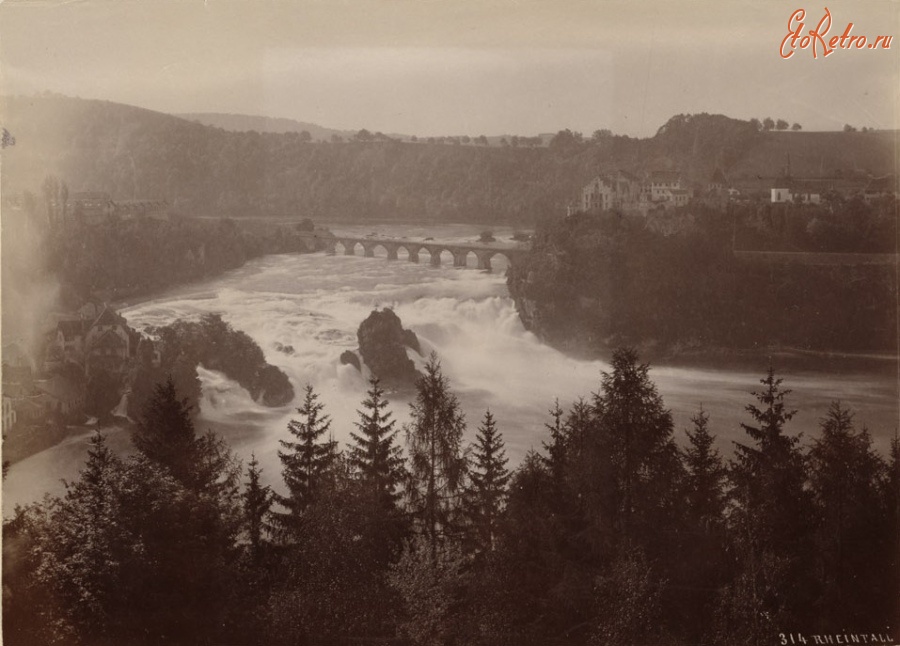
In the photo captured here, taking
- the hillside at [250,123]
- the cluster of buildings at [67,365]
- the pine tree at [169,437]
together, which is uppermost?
the hillside at [250,123]

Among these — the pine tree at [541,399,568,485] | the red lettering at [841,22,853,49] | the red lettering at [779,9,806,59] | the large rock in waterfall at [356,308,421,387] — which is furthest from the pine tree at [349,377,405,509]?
the red lettering at [841,22,853,49]

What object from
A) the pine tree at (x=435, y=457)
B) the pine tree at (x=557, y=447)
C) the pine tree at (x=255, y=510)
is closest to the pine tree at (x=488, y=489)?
the pine tree at (x=435, y=457)

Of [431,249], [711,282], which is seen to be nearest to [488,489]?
[431,249]

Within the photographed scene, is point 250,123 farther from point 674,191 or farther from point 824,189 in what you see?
point 824,189

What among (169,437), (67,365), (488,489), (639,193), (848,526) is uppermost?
(639,193)

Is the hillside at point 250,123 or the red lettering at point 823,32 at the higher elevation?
the red lettering at point 823,32

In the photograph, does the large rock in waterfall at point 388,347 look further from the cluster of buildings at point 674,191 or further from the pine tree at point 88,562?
the pine tree at point 88,562

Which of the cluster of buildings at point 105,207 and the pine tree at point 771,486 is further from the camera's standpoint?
the cluster of buildings at point 105,207
